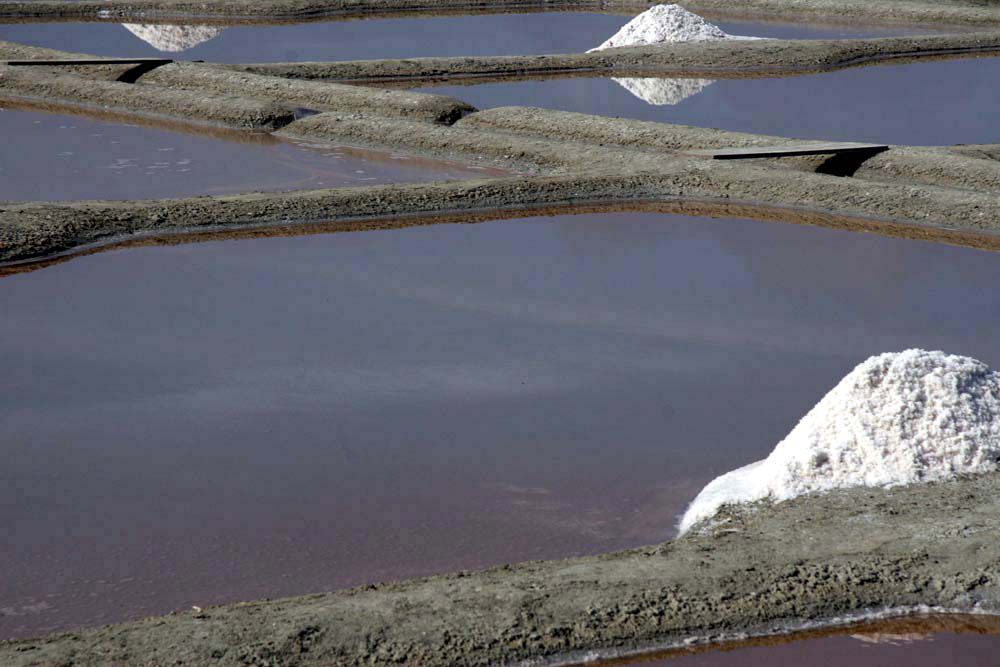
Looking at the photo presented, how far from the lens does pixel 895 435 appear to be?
414 cm

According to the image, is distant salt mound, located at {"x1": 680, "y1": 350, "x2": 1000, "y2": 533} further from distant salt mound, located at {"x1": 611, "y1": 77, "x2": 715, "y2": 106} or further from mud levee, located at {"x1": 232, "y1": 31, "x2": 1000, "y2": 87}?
mud levee, located at {"x1": 232, "y1": 31, "x2": 1000, "y2": 87}

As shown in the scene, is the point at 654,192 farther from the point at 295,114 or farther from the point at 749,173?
the point at 295,114

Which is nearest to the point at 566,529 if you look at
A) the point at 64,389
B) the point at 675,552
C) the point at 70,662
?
the point at 675,552

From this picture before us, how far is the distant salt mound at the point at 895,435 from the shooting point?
162 inches

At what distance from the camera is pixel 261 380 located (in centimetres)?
519

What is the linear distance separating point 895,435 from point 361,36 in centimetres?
1261

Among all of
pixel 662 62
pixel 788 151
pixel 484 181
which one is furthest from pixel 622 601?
pixel 662 62

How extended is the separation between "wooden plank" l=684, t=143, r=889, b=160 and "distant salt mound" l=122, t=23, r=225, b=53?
25.8ft

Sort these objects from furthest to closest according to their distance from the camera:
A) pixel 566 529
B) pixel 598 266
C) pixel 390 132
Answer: pixel 390 132 → pixel 598 266 → pixel 566 529

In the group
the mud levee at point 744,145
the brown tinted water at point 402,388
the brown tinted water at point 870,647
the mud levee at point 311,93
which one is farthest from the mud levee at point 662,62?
the brown tinted water at point 870,647

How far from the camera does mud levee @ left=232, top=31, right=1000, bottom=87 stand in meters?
12.9

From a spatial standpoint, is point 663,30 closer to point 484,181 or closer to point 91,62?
point 91,62

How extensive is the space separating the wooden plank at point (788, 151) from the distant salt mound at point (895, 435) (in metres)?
4.85

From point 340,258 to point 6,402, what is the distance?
2234 mm
